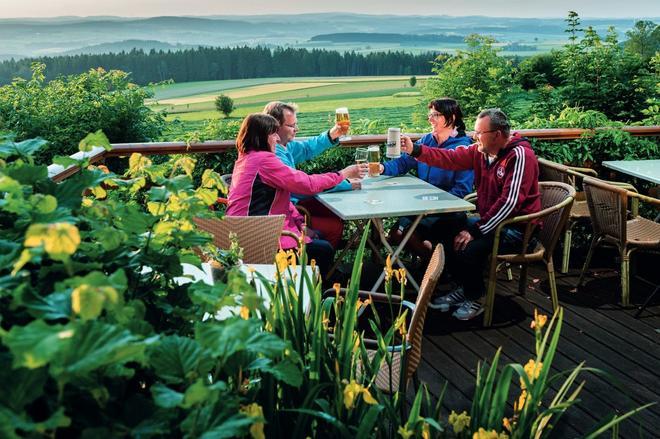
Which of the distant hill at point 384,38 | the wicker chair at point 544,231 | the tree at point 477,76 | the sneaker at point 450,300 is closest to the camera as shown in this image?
the wicker chair at point 544,231

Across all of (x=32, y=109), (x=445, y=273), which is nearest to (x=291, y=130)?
(x=445, y=273)

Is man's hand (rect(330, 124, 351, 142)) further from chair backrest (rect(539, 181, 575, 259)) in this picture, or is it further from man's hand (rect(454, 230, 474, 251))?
chair backrest (rect(539, 181, 575, 259))

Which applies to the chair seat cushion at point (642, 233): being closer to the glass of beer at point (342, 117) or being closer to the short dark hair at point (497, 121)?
the short dark hair at point (497, 121)

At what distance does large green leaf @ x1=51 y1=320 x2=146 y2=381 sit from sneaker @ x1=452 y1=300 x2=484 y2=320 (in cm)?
368

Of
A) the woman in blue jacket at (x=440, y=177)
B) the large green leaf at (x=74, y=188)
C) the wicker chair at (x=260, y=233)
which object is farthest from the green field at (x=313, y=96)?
the large green leaf at (x=74, y=188)

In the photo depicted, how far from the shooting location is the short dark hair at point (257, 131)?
13.4 feet

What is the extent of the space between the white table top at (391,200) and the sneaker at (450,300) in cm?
59

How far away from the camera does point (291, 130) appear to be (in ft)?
15.6

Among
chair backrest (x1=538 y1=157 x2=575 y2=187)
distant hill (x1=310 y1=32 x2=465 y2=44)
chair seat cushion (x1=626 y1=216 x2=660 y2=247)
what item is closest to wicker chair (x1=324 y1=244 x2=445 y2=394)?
chair seat cushion (x1=626 y1=216 x2=660 y2=247)

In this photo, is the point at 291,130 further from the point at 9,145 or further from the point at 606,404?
the point at 9,145

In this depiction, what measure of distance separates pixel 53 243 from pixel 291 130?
13.0ft

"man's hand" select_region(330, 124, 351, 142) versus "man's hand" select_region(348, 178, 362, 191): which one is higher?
"man's hand" select_region(330, 124, 351, 142)

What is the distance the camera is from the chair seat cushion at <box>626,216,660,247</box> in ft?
15.1

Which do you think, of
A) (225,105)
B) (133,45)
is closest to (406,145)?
(225,105)
